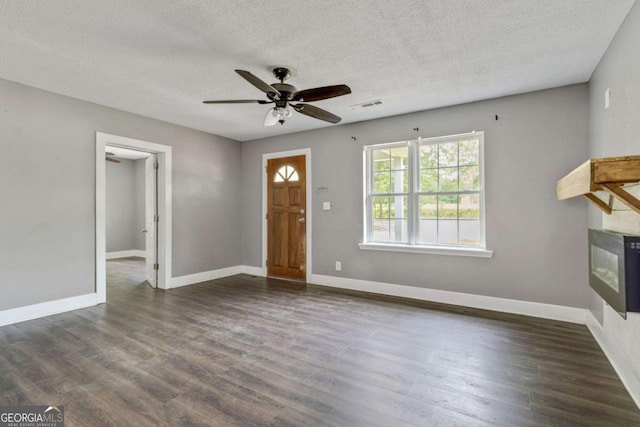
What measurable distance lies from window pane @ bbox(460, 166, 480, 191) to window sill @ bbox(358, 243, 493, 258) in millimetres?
793

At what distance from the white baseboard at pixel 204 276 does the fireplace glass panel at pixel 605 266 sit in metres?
5.14

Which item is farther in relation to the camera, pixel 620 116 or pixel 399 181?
pixel 399 181

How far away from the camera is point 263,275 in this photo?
581 centimetres

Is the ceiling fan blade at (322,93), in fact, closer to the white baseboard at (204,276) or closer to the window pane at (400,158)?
the window pane at (400,158)

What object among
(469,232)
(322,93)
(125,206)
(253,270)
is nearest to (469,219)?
(469,232)

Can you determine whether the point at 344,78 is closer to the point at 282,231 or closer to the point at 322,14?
the point at 322,14

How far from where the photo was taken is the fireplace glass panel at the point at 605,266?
6.29 ft

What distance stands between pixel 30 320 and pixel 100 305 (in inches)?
26.0

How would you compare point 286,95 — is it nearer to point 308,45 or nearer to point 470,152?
point 308,45

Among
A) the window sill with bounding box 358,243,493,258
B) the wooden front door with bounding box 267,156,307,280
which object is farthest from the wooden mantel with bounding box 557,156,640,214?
the wooden front door with bounding box 267,156,307,280

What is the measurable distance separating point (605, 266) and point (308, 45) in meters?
2.78

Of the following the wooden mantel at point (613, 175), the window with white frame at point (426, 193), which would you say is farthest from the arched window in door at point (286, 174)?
the wooden mantel at point (613, 175)

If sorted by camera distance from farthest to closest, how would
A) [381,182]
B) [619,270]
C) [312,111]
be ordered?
1. [381,182]
2. [312,111]
3. [619,270]

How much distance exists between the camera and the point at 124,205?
8.23m
